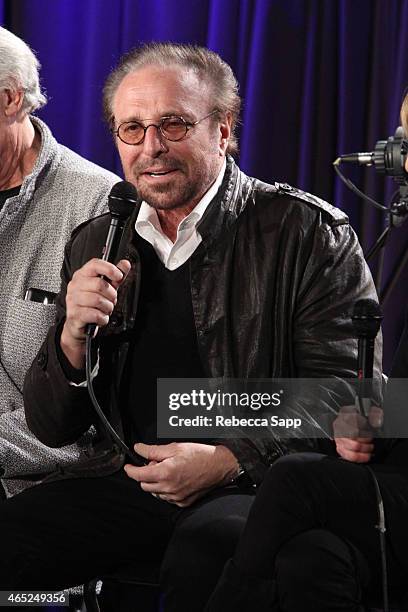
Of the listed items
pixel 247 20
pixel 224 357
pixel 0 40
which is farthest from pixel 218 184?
pixel 247 20

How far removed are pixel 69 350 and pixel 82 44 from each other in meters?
1.54

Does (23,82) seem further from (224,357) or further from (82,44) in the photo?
(224,357)

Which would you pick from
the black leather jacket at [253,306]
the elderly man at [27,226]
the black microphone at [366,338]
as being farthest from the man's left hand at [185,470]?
the elderly man at [27,226]

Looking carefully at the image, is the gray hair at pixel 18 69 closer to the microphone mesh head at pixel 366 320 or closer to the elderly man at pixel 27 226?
the elderly man at pixel 27 226

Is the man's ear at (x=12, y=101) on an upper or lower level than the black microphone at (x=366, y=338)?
upper

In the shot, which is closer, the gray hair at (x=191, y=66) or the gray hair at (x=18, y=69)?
the gray hair at (x=191, y=66)

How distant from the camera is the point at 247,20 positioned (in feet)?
10.5

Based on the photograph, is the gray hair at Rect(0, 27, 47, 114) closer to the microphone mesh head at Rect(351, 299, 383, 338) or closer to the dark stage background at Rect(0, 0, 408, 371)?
the dark stage background at Rect(0, 0, 408, 371)

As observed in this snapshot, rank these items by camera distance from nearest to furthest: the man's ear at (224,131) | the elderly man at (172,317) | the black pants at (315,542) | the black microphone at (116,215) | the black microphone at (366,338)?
the black pants at (315,542), the black microphone at (366,338), the black microphone at (116,215), the elderly man at (172,317), the man's ear at (224,131)

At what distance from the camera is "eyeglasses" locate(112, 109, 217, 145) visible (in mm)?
2186

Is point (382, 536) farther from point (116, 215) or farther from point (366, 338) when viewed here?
point (116, 215)

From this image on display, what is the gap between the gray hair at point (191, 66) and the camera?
7.38ft

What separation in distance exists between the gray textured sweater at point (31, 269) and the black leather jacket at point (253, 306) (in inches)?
7.7

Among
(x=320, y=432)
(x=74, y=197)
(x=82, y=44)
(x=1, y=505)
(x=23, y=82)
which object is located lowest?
(x=1, y=505)
